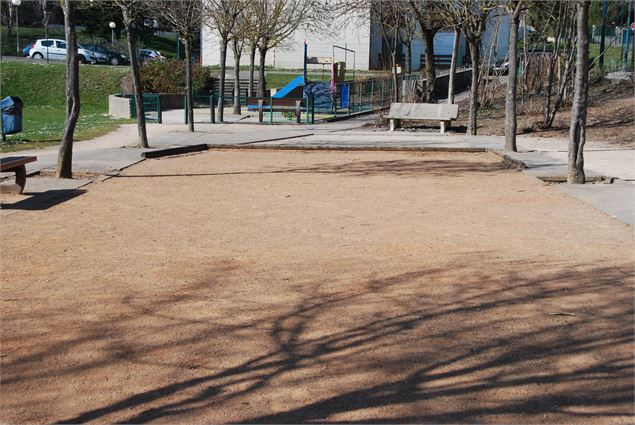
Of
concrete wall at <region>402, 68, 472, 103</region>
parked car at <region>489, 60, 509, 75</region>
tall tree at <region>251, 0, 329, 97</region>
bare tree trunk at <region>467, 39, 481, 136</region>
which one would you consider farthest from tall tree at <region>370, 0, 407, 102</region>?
bare tree trunk at <region>467, 39, 481, 136</region>

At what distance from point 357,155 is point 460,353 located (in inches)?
566

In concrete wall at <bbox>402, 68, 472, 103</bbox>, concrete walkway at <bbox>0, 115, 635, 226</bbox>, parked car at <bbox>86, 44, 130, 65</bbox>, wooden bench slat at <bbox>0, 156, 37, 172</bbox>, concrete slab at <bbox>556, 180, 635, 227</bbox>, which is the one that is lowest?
concrete slab at <bbox>556, 180, 635, 227</bbox>

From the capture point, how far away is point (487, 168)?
55.9 feet

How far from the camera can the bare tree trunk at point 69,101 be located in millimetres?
14336

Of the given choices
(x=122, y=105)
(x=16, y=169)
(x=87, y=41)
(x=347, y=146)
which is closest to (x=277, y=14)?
(x=122, y=105)

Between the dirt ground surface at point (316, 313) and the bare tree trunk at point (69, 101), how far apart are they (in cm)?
281

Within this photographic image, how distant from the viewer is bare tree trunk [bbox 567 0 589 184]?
14055 mm

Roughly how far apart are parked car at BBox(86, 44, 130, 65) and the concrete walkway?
28.6 metres

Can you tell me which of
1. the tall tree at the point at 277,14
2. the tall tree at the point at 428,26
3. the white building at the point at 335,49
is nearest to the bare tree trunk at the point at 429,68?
the tall tree at the point at 428,26

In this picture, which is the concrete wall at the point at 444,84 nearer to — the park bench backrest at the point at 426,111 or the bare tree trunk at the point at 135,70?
the park bench backrest at the point at 426,111

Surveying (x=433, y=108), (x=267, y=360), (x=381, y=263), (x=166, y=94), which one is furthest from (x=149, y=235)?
(x=166, y=94)

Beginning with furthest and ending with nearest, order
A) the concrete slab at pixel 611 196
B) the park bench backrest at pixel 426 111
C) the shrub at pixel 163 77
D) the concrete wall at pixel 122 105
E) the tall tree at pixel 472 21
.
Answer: the shrub at pixel 163 77, the concrete wall at pixel 122 105, the park bench backrest at pixel 426 111, the tall tree at pixel 472 21, the concrete slab at pixel 611 196

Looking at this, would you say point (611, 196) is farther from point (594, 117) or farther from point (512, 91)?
point (594, 117)

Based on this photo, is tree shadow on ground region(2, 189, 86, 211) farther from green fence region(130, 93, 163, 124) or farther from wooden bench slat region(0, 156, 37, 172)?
green fence region(130, 93, 163, 124)
